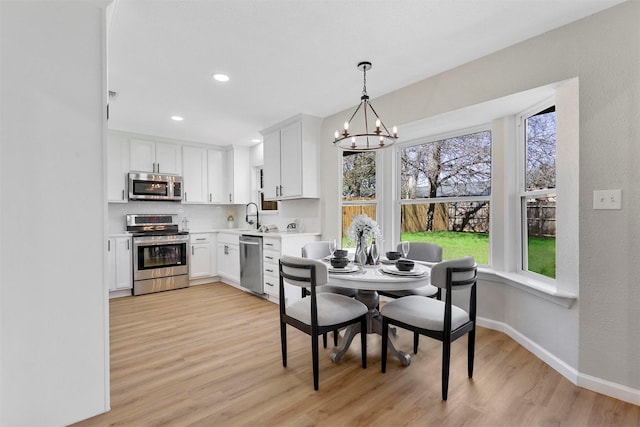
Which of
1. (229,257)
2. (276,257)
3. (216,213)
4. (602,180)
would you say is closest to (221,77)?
(276,257)

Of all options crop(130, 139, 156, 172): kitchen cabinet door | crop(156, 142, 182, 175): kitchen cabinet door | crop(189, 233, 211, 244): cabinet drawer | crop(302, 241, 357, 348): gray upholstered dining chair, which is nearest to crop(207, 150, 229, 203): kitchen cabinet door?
crop(156, 142, 182, 175): kitchen cabinet door

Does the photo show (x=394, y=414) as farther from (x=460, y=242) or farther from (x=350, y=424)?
(x=460, y=242)

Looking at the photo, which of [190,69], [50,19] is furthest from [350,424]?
[190,69]

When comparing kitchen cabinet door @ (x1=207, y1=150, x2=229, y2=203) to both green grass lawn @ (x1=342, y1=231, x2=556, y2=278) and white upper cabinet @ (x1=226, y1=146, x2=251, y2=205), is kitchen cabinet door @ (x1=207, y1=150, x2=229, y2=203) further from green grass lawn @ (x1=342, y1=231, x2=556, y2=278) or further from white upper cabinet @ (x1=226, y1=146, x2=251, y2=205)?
green grass lawn @ (x1=342, y1=231, x2=556, y2=278)

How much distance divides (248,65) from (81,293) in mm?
2068

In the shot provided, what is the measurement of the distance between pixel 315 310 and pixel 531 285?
178 centimetres

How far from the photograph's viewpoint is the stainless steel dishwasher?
13.7 ft

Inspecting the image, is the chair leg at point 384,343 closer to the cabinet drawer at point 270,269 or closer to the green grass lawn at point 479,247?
the green grass lawn at point 479,247

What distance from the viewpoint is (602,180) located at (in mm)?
1971

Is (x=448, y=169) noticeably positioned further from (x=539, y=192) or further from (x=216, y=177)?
(x=216, y=177)

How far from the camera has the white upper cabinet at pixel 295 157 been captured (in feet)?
13.2

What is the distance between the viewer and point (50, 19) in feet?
5.31

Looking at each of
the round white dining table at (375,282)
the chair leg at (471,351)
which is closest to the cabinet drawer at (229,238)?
the round white dining table at (375,282)

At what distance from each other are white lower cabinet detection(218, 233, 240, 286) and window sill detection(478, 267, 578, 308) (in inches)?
129
